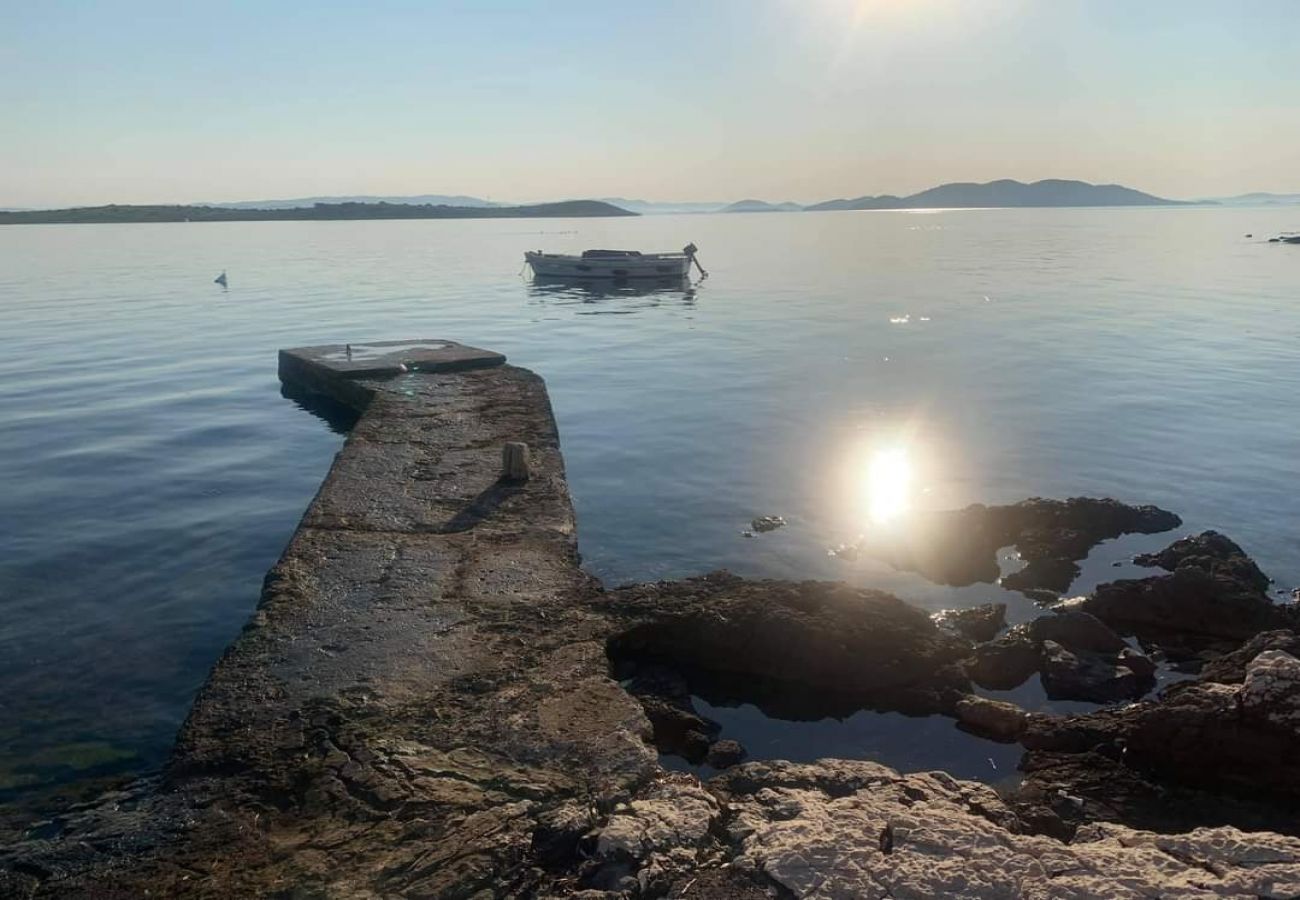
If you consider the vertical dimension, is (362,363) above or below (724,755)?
above

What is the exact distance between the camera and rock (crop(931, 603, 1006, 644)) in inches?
329

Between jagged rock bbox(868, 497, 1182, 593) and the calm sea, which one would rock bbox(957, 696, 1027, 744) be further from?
jagged rock bbox(868, 497, 1182, 593)

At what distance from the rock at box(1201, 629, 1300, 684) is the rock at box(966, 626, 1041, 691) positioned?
1.22 metres

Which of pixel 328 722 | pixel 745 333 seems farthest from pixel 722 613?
pixel 745 333

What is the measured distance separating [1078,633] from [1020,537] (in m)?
2.94

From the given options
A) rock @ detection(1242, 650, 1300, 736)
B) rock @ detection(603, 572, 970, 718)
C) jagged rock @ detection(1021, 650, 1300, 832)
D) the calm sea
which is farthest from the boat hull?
rock @ detection(1242, 650, 1300, 736)

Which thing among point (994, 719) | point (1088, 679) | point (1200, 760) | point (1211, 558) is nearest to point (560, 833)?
point (994, 719)

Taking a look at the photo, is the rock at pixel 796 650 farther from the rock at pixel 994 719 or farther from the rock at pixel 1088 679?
the rock at pixel 1088 679

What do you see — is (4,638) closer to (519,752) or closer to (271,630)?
(271,630)

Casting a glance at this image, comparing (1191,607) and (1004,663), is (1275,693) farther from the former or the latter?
(1191,607)

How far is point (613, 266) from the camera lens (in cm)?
4556

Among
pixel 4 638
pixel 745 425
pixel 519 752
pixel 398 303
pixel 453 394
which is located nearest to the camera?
pixel 519 752

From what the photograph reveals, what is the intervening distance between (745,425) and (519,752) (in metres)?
11.6

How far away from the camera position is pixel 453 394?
15078 millimetres
